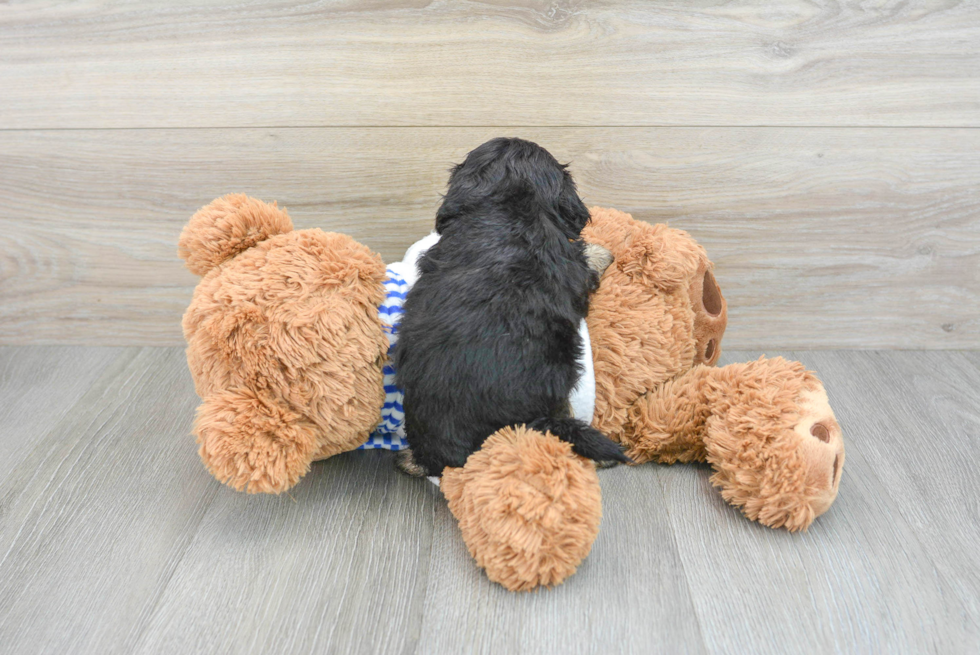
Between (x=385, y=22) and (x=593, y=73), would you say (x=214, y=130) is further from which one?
(x=593, y=73)

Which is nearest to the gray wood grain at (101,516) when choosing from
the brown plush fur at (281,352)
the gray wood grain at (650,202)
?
the brown plush fur at (281,352)

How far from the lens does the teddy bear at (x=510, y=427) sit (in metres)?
0.68

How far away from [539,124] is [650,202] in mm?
203

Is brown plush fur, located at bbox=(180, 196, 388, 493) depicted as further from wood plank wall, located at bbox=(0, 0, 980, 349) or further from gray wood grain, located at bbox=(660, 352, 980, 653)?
gray wood grain, located at bbox=(660, 352, 980, 653)

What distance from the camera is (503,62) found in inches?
38.4

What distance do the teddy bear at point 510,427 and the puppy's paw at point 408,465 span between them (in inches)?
0.9

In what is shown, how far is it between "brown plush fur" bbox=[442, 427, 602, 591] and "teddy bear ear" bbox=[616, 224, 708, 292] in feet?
0.80

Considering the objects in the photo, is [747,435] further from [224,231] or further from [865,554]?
[224,231]

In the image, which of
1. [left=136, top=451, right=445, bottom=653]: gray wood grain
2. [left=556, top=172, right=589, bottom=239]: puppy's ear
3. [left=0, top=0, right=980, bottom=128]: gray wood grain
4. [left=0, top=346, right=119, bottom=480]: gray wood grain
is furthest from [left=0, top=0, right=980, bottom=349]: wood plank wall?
[left=136, top=451, right=445, bottom=653]: gray wood grain

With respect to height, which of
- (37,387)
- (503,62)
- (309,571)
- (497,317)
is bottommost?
(37,387)

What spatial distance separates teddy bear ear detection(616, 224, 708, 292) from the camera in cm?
83

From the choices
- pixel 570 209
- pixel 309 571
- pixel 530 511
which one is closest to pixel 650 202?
pixel 570 209

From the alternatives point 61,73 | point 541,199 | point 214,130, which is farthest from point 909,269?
point 61,73

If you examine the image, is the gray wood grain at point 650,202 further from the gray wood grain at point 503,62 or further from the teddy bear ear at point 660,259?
the teddy bear ear at point 660,259
